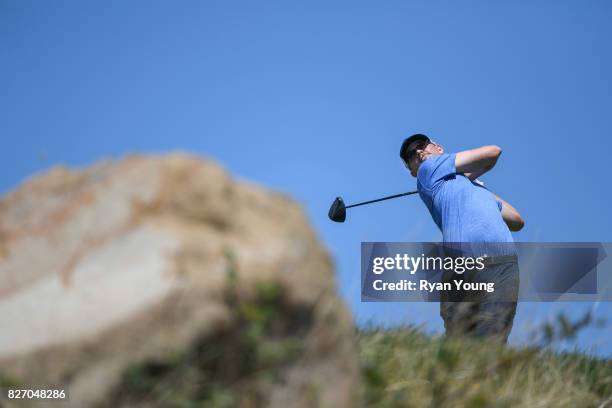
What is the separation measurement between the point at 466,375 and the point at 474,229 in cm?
256

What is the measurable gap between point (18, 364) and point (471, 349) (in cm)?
231

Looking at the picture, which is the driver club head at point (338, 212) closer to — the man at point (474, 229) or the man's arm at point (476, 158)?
the man at point (474, 229)

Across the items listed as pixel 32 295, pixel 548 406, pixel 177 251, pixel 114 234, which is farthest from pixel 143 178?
pixel 548 406

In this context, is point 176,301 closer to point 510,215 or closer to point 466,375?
point 466,375

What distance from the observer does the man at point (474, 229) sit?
16.4ft

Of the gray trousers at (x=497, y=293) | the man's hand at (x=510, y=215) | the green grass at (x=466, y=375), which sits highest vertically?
the man's hand at (x=510, y=215)

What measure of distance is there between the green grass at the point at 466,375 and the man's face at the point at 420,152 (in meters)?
2.66

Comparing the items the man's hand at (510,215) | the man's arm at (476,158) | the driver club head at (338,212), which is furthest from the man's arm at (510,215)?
the driver club head at (338,212)

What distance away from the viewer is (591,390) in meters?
4.04

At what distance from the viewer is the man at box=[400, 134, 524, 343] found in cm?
499

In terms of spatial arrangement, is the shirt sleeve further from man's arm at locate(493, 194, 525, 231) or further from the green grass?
the green grass

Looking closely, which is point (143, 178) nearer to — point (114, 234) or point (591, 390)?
point (114, 234)

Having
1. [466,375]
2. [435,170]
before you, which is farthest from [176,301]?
[435,170]

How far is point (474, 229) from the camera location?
207 inches
